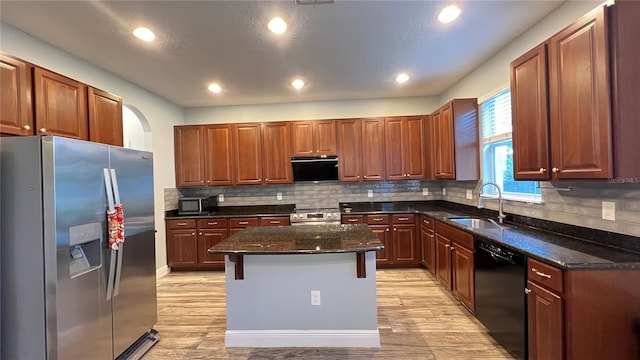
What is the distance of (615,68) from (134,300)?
3657 millimetres

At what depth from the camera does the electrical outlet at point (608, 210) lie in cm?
197

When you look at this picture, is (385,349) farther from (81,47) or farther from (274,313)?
(81,47)

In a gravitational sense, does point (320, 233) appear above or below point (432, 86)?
below

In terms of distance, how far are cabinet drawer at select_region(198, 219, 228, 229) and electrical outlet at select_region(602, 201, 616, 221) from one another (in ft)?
13.9

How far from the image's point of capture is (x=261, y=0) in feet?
7.03

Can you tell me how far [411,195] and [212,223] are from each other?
3.29 metres

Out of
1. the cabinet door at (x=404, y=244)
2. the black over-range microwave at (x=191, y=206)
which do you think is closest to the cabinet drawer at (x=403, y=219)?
the cabinet door at (x=404, y=244)

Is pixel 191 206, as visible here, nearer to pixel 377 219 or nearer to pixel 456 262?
pixel 377 219

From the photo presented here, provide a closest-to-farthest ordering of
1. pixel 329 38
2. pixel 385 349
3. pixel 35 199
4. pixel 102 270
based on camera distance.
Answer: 1. pixel 35 199
2. pixel 102 270
3. pixel 385 349
4. pixel 329 38

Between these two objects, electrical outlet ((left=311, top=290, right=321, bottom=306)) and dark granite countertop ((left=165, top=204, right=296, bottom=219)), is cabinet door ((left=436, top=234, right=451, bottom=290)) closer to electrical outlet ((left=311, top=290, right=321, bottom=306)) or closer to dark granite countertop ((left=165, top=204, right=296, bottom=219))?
electrical outlet ((left=311, top=290, right=321, bottom=306))

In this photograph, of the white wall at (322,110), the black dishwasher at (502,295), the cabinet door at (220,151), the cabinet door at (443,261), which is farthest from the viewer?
the white wall at (322,110)

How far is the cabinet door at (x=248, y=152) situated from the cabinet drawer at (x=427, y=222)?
2592 millimetres

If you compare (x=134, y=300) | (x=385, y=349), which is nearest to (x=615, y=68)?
(x=385, y=349)

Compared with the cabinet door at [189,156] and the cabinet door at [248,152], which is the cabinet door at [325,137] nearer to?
the cabinet door at [248,152]
